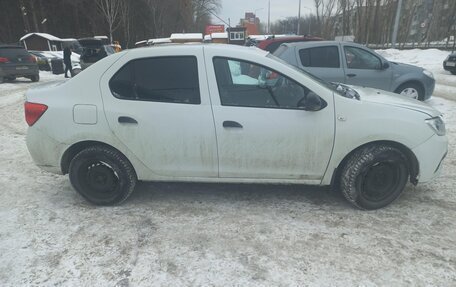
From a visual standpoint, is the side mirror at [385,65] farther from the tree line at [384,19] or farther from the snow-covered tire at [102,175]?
the tree line at [384,19]

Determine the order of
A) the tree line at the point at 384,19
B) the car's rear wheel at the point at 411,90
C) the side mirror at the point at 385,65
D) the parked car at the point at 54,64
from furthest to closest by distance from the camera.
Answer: the tree line at the point at 384,19, the parked car at the point at 54,64, the car's rear wheel at the point at 411,90, the side mirror at the point at 385,65

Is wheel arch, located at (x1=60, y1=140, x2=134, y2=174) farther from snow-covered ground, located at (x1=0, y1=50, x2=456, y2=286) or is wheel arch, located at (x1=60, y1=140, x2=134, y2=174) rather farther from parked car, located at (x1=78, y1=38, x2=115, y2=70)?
parked car, located at (x1=78, y1=38, x2=115, y2=70)

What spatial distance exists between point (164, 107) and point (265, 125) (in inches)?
39.7

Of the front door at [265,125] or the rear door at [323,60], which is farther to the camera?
the rear door at [323,60]

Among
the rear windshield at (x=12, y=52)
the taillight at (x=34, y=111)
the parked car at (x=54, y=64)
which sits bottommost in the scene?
the parked car at (x=54, y=64)

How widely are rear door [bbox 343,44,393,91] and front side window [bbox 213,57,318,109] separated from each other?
14.2ft

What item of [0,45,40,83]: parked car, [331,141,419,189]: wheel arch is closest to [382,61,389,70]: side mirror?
[331,141,419,189]: wheel arch

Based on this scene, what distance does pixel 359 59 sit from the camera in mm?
7152

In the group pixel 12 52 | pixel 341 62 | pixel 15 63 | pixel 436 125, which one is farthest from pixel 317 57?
pixel 12 52

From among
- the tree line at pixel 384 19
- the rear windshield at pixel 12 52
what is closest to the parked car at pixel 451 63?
the rear windshield at pixel 12 52

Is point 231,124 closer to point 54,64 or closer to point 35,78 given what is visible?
point 35,78

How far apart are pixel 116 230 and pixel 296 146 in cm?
192

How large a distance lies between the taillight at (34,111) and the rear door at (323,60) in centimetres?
521

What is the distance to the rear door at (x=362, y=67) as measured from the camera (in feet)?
23.2
